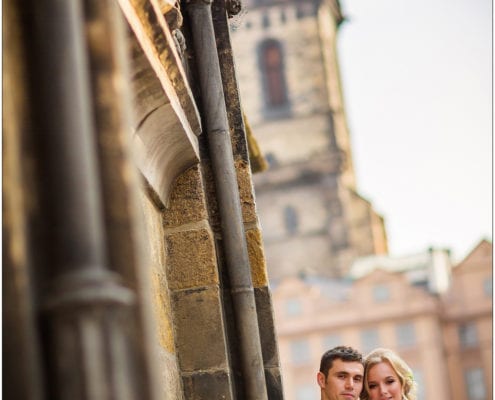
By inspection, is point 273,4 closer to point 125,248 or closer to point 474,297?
point 474,297

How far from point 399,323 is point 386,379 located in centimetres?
4777

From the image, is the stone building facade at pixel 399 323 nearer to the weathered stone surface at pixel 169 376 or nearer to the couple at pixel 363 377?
the couple at pixel 363 377

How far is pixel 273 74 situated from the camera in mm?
57062

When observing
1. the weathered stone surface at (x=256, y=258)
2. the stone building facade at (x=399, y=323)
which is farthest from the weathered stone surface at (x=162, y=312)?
the stone building facade at (x=399, y=323)

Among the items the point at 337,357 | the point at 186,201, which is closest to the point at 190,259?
the point at 186,201

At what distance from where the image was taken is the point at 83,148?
4.36 feet

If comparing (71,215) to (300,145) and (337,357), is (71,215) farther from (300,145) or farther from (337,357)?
(300,145)

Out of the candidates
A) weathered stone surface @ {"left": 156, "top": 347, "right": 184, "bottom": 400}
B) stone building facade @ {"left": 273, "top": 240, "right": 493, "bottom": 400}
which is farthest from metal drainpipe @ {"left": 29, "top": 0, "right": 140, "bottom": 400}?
stone building facade @ {"left": 273, "top": 240, "right": 493, "bottom": 400}

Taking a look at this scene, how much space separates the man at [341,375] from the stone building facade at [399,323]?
46668 millimetres

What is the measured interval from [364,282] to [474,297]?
4.82 meters

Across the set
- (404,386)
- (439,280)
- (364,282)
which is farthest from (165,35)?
(439,280)

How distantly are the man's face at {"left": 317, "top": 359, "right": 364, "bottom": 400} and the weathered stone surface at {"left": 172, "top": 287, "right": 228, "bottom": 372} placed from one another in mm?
966

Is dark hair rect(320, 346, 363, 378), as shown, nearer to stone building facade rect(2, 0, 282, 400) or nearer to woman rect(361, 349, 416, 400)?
woman rect(361, 349, 416, 400)

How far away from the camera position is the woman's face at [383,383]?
4.62 metres
